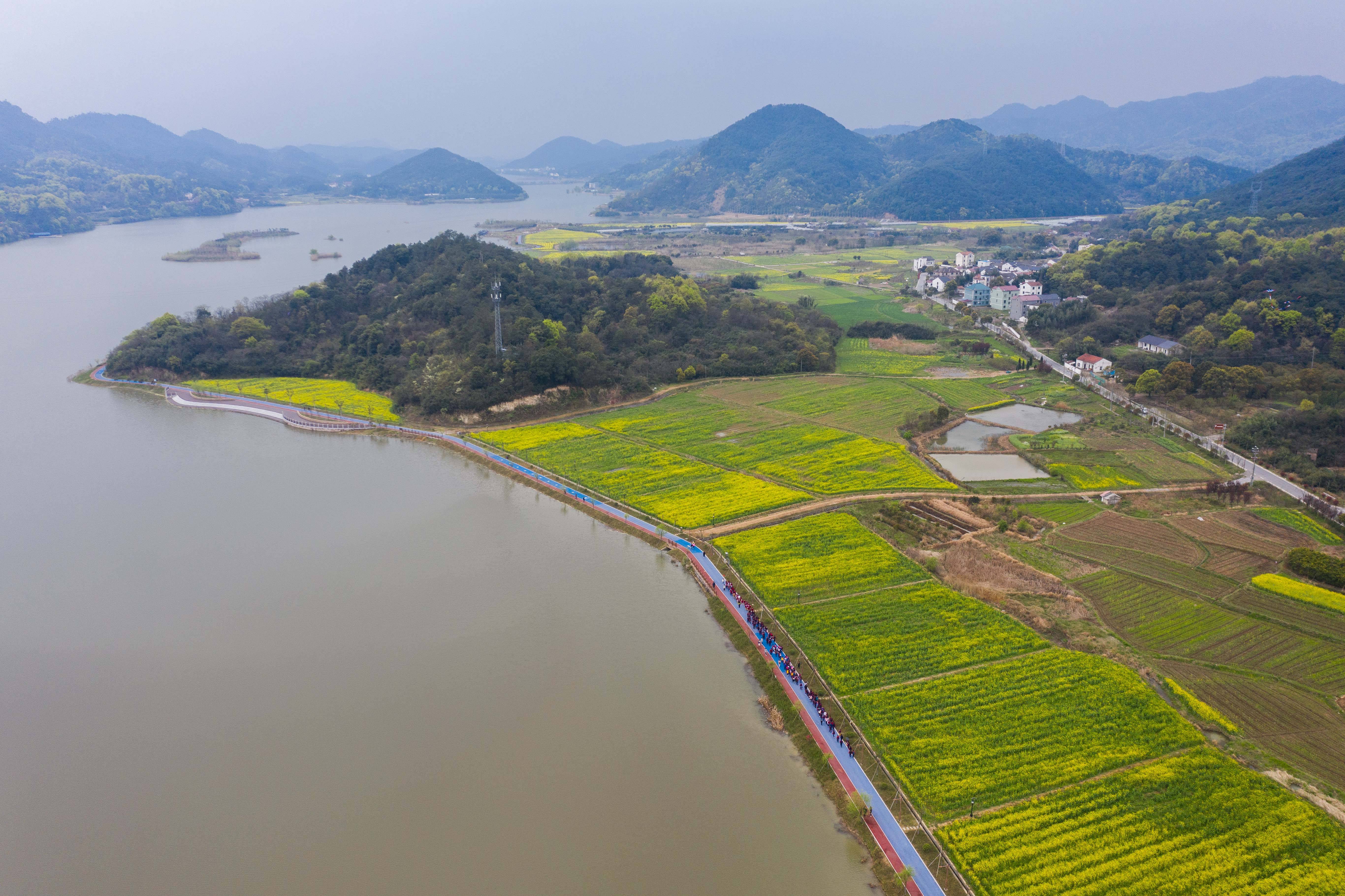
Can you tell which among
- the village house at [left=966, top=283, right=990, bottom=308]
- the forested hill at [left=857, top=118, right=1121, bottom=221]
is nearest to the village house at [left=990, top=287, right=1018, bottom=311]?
the village house at [left=966, top=283, right=990, bottom=308]

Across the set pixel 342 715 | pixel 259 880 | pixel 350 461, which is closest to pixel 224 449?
pixel 350 461

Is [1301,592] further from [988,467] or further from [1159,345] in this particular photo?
[1159,345]

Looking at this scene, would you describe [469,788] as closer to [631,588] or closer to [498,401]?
[631,588]

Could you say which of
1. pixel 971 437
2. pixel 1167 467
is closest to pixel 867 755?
pixel 1167 467

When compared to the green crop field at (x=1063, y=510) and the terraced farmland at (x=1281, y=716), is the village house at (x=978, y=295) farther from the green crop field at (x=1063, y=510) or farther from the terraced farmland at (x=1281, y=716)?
the terraced farmland at (x=1281, y=716)

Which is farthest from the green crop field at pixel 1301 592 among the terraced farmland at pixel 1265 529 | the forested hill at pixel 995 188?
the forested hill at pixel 995 188
